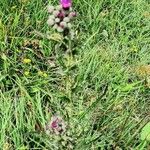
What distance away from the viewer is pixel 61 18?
165 centimetres

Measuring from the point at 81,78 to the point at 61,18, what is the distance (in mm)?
1015

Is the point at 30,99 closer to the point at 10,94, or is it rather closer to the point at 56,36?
the point at 10,94

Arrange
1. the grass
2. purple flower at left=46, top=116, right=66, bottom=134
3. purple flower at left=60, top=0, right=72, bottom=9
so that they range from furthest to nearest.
A: the grass, purple flower at left=46, top=116, right=66, bottom=134, purple flower at left=60, top=0, right=72, bottom=9

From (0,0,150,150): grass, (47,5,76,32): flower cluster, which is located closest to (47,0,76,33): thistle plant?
(47,5,76,32): flower cluster

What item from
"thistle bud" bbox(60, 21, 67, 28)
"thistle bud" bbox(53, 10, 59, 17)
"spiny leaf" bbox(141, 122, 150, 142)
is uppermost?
"thistle bud" bbox(53, 10, 59, 17)

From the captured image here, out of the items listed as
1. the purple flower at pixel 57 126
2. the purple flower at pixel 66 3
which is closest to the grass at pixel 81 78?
the purple flower at pixel 57 126

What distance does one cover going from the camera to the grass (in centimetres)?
212

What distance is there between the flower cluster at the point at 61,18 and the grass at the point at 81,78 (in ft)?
0.34

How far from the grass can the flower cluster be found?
0.10 m

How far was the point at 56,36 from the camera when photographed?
1644 mm

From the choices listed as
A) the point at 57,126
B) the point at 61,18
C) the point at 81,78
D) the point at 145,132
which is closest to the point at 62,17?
the point at 61,18

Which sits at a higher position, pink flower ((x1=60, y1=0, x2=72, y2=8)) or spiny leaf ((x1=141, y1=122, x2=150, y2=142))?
pink flower ((x1=60, y1=0, x2=72, y2=8))

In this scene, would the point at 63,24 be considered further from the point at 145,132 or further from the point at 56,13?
the point at 145,132

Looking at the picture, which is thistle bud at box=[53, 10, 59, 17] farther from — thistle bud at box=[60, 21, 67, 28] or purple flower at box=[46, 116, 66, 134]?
purple flower at box=[46, 116, 66, 134]
